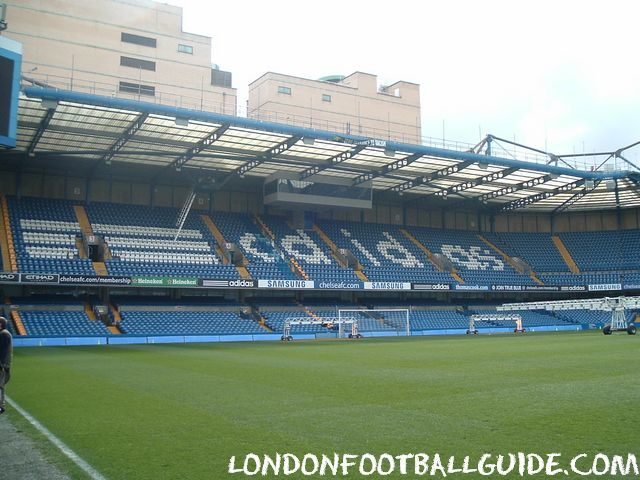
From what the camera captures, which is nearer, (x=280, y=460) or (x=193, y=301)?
(x=280, y=460)

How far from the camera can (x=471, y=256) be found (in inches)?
2482

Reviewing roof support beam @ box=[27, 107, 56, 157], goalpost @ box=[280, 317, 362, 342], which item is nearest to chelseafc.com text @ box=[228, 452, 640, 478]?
roof support beam @ box=[27, 107, 56, 157]

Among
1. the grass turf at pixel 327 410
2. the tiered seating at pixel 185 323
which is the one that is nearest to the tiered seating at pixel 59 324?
the tiered seating at pixel 185 323

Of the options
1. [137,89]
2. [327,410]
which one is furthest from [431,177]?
[327,410]

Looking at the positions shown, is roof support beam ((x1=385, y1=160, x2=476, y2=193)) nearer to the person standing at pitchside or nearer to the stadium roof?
the stadium roof

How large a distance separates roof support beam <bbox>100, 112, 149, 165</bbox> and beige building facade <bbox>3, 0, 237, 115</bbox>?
11.0 metres

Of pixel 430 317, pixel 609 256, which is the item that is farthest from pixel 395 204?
pixel 609 256

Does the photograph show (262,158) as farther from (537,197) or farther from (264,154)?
(537,197)

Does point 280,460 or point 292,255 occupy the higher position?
point 292,255

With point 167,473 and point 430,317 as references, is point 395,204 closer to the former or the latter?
point 430,317

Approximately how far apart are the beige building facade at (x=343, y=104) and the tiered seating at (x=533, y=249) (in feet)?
50.8

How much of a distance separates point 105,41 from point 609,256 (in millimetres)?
56545

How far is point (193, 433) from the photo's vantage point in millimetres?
8977

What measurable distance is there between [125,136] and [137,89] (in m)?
18.7
